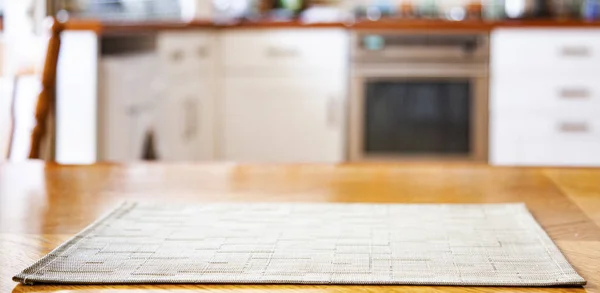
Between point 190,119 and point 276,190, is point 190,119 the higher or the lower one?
the lower one

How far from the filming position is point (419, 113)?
3990 millimetres

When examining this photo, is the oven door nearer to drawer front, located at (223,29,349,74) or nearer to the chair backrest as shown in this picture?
drawer front, located at (223,29,349,74)

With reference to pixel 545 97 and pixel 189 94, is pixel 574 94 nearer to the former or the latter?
pixel 545 97

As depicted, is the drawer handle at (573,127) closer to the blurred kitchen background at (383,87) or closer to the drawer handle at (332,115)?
the blurred kitchen background at (383,87)

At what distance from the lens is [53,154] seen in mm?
3285

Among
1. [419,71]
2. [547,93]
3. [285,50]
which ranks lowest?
[547,93]

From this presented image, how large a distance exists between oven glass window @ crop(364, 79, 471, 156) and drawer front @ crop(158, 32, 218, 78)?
697 mm

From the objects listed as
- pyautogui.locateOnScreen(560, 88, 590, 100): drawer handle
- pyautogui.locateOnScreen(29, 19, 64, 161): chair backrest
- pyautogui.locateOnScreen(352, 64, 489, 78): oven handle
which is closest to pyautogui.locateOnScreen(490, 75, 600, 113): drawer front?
pyautogui.locateOnScreen(560, 88, 590, 100): drawer handle

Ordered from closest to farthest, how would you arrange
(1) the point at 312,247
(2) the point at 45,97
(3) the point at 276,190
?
(1) the point at 312,247, (3) the point at 276,190, (2) the point at 45,97

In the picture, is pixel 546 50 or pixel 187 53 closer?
pixel 187 53

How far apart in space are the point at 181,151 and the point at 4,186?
2.62 metres

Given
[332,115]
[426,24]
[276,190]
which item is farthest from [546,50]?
[276,190]

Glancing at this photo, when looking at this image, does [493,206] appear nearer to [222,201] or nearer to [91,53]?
[222,201]

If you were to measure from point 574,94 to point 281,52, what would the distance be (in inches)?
50.4
